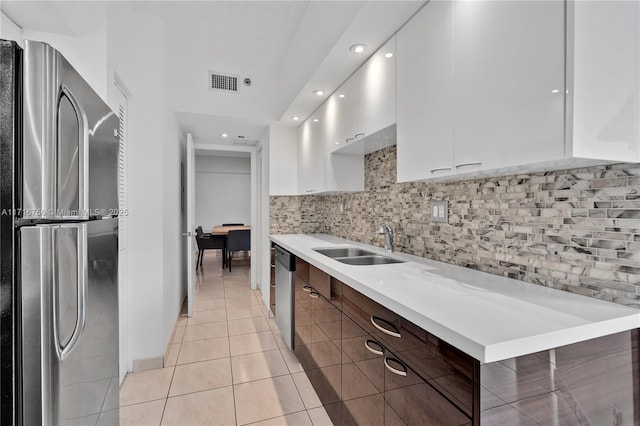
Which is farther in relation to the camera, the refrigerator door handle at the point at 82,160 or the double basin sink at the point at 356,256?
the double basin sink at the point at 356,256

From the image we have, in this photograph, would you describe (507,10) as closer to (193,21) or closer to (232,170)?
(193,21)

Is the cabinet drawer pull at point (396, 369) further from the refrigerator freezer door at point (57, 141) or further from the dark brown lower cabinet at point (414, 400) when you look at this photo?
the refrigerator freezer door at point (57, 141)

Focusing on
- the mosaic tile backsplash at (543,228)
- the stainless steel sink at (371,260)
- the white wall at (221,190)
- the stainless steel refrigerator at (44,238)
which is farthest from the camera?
the white wall at (221,190)

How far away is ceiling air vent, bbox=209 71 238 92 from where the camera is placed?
313 centimetres

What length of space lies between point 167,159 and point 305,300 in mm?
1710

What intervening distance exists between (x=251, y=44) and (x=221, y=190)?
580cm

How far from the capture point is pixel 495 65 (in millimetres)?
1052

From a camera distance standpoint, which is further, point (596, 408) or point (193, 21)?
point (193, 21)

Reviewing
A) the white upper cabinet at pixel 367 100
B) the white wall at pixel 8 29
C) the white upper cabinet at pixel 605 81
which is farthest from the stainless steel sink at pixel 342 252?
the white wall at pixel 8 29

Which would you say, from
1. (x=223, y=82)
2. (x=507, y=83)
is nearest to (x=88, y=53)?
(x=223, y=82)

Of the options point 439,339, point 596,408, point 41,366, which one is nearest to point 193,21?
point 41,366

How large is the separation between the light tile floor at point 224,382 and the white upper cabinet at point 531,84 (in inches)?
67.4

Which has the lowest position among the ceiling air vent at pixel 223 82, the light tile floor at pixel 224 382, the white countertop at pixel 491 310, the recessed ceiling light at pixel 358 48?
the light tile floor at pixel 224 382

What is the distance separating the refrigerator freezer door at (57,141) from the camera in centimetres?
71
